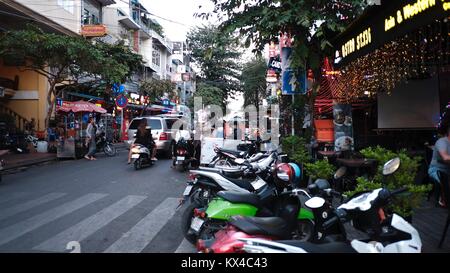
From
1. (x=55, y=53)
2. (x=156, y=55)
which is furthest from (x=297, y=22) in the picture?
(x=156, y=55)

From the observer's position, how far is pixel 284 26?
8.30m

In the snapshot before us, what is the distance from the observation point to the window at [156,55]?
46344mm

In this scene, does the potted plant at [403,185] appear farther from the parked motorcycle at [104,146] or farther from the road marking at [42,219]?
the parked motorcycle at [104,146]

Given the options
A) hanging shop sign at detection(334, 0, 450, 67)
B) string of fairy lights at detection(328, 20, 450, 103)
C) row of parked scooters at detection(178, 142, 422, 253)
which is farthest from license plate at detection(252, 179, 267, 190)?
string of fairy lights at detection(328, 20, 450, 103)

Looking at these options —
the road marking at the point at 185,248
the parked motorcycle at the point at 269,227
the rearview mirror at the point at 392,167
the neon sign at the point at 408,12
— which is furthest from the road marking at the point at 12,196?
the neon sign at the point at 408,12

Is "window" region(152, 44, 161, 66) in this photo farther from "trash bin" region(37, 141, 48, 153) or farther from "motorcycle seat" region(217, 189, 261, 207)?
"motorcycle seat" region(217, 189, 261, 207)

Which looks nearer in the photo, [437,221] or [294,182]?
[294,182]

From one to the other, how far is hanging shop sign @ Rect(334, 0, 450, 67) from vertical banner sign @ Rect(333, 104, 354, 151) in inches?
146

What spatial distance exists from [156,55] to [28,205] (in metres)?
41.3

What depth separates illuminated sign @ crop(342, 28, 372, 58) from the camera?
21.1ft
